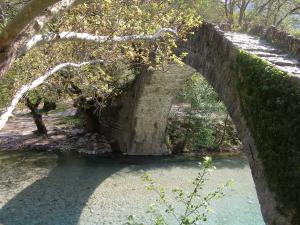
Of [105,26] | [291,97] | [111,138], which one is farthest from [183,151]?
[291,97]

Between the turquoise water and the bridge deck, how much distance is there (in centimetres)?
405

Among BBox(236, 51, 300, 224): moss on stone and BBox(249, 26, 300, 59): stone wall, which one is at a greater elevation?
BBox(249, 26, 300, 59): stone wall

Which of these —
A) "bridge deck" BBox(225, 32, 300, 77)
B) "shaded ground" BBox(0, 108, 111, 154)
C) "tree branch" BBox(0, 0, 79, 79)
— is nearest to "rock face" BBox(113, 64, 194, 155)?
"shaded ground" BBox(0, 108, 111, 154)

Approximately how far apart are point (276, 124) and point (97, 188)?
785 cm

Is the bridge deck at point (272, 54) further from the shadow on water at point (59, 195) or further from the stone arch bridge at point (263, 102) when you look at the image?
the shadow on water at point (59, 195)

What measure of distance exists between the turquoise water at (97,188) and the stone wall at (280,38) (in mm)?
4122

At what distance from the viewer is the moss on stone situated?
4656mm

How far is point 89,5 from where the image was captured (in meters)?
8.11

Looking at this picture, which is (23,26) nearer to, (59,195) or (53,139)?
(59,195)

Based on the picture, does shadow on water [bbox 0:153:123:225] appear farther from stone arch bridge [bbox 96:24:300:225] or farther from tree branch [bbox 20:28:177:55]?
tree branch [bbox 20:28:177:55]

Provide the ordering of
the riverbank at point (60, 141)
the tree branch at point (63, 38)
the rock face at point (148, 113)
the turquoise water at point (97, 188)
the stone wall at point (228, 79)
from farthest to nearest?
the riverbank at point (60, 141) < the rock face at point (148, 113) < the turquoise water at point (97, 188) < the stone wall at point (228, 79) < the tree branch at point (63, 38)

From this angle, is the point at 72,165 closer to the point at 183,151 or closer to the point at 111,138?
the point at 111,138

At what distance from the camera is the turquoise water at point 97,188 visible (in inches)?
395

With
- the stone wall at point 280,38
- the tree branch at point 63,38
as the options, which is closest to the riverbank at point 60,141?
the stone wall at point 280,38
